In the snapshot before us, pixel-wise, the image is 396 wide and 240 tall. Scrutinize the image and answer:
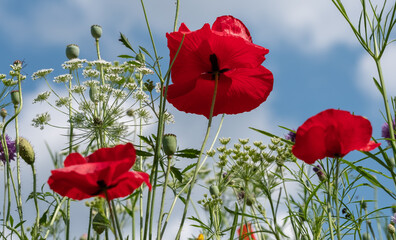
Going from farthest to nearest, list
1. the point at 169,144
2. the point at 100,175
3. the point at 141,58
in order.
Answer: the point at 169,144, the point at 141,58, the point at 100,175

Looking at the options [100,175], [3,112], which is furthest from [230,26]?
[3,112]

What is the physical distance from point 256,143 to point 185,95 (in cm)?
65

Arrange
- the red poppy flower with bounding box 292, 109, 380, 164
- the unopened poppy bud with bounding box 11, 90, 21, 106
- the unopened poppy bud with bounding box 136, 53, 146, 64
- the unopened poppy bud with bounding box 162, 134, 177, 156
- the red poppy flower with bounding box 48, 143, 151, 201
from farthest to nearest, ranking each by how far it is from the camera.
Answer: the unopened poppy bud with bounding box 11, 90, 21, 106, the unopened poppy bud with bounding box 162, 134, 177, 156, the unopened poppy bud with bounding box 136, 53, 146, 64, the red poppy flower with bounding box 292, 109, 380, 164, the red poppy flower with bounding box 48, 143, 151, 201

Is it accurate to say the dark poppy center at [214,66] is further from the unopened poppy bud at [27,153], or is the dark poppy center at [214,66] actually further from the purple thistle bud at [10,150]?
the purple thistle bud at [10,150]

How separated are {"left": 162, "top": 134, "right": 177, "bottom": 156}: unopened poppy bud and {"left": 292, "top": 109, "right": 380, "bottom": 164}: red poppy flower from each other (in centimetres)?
45

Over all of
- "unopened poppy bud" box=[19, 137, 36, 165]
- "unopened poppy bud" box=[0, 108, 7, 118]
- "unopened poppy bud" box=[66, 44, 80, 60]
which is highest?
"unopened poppy bud" box=[66, 44, 80, 60]

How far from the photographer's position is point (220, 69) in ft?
5.15

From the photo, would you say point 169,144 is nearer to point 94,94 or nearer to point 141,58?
point 141,58

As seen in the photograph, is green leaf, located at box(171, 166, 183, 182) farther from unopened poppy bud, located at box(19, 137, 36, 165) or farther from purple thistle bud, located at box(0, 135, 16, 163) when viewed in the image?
purple thistle bud, located at box(0, 135, 16, 163)

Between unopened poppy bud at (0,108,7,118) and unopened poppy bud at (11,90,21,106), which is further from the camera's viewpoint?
unopened poppy bud at (0,108,7,118)

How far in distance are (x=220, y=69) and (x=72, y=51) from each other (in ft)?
5.02

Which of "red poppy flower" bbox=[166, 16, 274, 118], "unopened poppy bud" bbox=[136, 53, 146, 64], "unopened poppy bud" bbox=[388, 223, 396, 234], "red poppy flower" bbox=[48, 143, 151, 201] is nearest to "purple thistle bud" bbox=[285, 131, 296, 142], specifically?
"unopened poppy bud" bbox=[388, 223, 396, 234]

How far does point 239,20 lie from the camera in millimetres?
1564

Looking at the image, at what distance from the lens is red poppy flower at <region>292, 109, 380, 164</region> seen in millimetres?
1354
